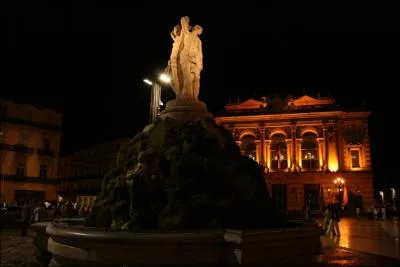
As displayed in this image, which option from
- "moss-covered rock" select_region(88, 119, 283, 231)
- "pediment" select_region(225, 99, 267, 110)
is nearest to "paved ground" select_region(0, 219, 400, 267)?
"moss-covered rock" select_region(88, 119, 283, 231)

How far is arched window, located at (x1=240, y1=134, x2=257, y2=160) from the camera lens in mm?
50750

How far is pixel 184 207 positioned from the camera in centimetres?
1001

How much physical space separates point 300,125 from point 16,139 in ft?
114

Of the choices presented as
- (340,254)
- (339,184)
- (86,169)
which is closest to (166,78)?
(340,254)

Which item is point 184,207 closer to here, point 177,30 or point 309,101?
point 177,30

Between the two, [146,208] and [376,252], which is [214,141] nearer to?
[146,208]

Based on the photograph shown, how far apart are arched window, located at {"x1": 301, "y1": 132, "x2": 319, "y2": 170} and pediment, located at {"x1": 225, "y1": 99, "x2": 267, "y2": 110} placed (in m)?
7.18

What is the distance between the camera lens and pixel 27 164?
46.6 metres

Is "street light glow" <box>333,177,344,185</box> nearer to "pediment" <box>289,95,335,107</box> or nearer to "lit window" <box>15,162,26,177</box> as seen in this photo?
"pediment" <box>289,95,335,107</box>

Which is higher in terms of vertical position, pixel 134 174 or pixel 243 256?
pixel 134 174

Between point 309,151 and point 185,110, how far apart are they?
38.4 meters

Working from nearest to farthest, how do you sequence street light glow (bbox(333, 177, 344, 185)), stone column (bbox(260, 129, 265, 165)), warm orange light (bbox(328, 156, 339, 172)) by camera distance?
street light glow (bbox(333, 177, 344, 185)) → warm orange light (bbox(328, 156, 339, 172)) → stone column (bbox(260, 129, 265, 165))

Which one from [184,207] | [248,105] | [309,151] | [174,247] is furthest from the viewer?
[248,105]

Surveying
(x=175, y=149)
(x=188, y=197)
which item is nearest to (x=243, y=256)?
(x=188, y=197)
